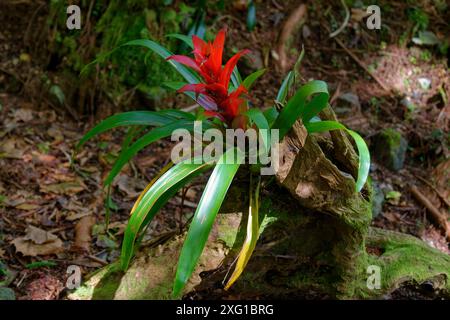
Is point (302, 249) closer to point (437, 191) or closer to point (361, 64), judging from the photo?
point (437, 191)

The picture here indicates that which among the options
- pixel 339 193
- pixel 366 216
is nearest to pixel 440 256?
pixel 366 216

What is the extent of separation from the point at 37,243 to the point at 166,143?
1.21 metres

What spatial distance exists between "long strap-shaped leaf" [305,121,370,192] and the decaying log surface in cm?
5

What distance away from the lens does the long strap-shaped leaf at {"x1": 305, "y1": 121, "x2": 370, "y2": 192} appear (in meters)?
1.67

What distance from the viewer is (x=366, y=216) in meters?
2.08

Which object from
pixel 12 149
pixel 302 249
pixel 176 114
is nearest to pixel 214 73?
pixel 176 114

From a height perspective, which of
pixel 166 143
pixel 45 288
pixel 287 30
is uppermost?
pixel 287 30

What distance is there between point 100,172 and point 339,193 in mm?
1765

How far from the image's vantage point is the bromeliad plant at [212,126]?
1.65m

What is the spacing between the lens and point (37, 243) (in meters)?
2.62

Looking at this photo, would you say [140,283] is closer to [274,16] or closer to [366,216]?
[366,216]

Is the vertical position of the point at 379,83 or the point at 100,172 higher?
the point at 379,83

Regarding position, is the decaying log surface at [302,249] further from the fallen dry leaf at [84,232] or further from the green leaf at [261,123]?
the fallen dry leaf at [84,232]

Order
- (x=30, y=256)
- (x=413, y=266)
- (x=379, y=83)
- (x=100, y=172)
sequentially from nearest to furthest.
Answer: (x=413, y=266) → (x=30, y=256) → (x=100, y=172) → (x=379, y=83)
